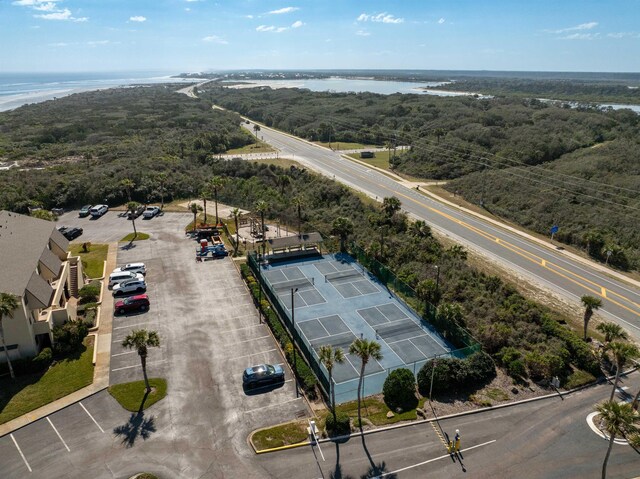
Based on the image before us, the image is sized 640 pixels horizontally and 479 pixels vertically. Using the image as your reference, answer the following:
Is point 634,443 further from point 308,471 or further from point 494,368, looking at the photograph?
point 308,471

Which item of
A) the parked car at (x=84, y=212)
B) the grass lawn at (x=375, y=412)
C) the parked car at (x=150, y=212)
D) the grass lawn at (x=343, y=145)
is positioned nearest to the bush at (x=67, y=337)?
the grass lawn at (x=375, y=412)

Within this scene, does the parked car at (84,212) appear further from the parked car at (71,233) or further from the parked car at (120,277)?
the parked car at (120,277)

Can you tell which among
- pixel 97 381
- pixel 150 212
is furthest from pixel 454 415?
pixel 150 212

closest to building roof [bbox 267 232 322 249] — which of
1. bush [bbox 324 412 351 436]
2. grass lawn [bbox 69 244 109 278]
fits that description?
grass lawn [bbox 69 244 109 278]

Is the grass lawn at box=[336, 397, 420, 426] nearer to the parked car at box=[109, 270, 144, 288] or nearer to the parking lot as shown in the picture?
the parking lot

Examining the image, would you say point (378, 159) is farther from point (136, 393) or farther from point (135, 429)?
point (135, 429)

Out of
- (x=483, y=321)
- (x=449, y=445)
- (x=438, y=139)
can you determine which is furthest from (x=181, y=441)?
(x=438, y=139)
